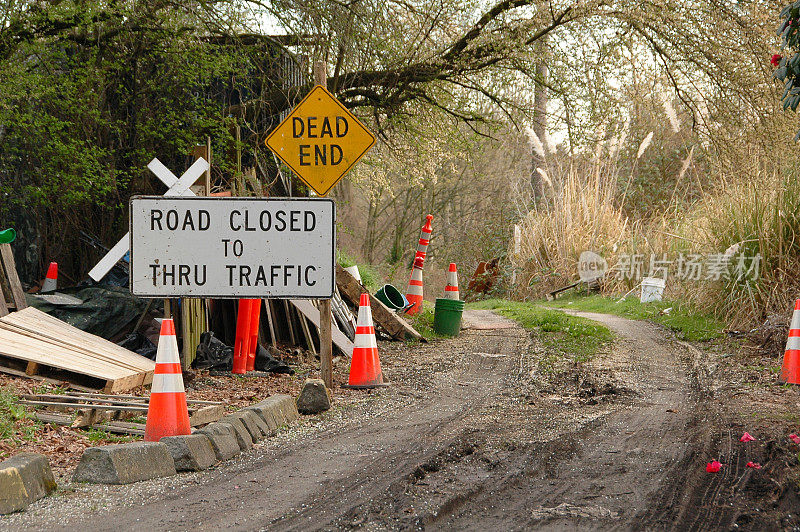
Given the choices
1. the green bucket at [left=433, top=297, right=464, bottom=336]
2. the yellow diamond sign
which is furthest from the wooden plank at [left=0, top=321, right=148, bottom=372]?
the green bucket at [left=433, top=297, right=464, bottom=336]

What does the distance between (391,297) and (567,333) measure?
9.85 feet

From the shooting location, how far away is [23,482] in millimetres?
3938

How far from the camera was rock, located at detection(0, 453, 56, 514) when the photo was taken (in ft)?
12.6

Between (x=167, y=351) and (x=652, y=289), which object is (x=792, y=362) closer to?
(x=167, y=351)

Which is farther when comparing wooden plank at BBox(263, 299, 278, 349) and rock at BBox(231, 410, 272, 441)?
wooden plank at BBox(263, 299, 278, 349)

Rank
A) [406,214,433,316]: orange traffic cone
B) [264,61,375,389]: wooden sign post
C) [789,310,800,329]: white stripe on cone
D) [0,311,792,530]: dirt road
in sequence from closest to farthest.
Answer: [0,311,792,530]: dirt road, [264,61,375,389]: wooden sign post, [789,310,800,329]: white stripe on cone, [406,214,433,316]: orange traffic cone

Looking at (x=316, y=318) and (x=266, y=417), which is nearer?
(x=266, y=417)

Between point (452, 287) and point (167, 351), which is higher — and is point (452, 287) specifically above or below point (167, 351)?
above

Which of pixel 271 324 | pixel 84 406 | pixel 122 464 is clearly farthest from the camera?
pixel 271 324

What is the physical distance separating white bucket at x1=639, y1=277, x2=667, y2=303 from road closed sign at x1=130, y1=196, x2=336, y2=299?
35.1 feet

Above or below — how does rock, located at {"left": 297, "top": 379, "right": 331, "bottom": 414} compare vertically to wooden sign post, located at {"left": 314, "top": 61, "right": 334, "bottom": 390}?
below

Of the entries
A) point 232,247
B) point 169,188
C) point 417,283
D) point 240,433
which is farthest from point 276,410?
point 417,283

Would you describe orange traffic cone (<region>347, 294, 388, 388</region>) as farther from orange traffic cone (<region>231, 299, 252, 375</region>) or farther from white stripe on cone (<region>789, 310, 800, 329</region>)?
white stripe on cone (<region>789, 310, 800, 329</region>)

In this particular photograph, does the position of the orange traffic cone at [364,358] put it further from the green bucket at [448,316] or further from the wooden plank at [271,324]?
the green bucket at [448,316]
